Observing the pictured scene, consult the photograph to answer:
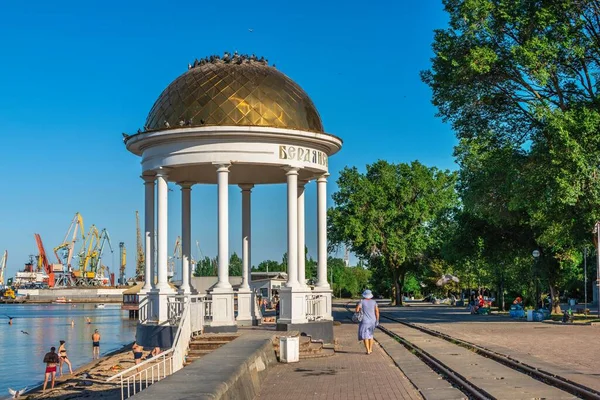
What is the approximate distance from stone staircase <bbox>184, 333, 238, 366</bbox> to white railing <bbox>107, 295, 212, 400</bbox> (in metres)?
0.18

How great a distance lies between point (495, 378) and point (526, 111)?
2157cm

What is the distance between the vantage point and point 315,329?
23609mm

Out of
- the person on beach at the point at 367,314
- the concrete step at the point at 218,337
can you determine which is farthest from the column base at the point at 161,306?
the person on beach at the point at 367,314

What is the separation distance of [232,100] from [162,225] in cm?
415

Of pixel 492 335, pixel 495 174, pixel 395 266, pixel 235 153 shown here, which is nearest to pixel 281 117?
pixel 235 153

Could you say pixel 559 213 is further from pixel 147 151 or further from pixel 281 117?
pixel 147 151

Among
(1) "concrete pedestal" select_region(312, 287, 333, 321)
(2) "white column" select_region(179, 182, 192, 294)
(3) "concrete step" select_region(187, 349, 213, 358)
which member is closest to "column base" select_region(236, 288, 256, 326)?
(2) "white column" select_region(179, 182, 192, 294)

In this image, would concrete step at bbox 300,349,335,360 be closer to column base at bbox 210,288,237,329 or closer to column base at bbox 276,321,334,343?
column base at bbox 276,321,334,343

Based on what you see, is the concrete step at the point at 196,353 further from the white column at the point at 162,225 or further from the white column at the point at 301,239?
the white column at the point at 301,239

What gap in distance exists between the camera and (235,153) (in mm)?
22938

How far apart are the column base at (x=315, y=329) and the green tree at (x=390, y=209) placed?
140 ft

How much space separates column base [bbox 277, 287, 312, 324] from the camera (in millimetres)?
23172

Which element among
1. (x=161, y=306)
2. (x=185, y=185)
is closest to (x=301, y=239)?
(x=185, y=185)

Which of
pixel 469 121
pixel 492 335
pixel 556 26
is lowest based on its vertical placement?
pixel 492 335
